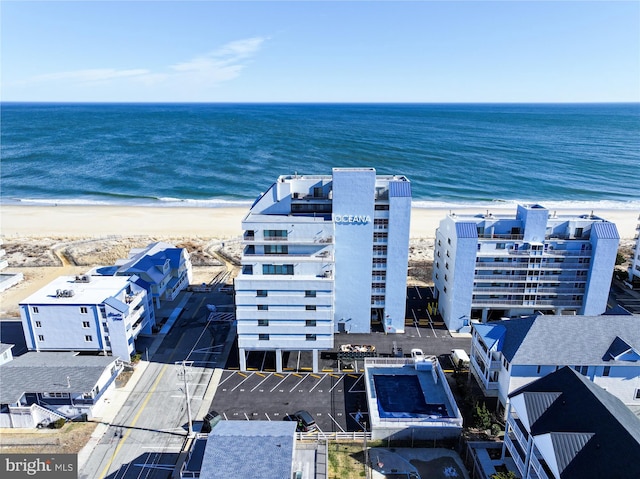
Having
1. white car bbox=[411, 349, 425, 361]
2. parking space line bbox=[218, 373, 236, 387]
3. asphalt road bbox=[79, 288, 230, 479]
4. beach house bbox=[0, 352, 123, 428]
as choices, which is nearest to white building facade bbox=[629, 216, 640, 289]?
white car bbox=[411, 349, 425, 361]

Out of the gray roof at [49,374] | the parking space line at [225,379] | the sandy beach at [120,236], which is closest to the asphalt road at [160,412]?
the parking space line at [225,379]

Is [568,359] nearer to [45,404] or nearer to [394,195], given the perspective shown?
[394,195]

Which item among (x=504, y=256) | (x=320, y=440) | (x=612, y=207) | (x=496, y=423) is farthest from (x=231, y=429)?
(x=612, y=207)

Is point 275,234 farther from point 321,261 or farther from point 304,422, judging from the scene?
point 304,422

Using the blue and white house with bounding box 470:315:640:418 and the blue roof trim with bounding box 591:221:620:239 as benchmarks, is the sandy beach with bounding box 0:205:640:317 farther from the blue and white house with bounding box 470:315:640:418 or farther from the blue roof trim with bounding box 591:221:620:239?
the blue and white house with bounding box 470:315:640:418

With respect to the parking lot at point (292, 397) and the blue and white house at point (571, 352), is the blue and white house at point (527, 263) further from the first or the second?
the parking lot at point (292, 397)

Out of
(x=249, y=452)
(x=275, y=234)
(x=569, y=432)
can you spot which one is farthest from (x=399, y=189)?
(x=249, y=452)
